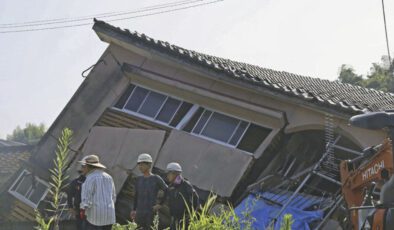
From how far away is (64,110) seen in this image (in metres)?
12.6

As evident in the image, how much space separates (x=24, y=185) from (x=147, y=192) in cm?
710

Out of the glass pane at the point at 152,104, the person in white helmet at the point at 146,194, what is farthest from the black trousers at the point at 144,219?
the glass pane at the point at 152,104

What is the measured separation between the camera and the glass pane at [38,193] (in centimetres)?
1340

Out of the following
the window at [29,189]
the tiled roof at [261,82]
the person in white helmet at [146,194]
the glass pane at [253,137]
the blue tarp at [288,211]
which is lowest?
the window at [29,189]

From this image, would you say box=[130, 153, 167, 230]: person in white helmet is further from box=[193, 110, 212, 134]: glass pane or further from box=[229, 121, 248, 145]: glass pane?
box=[193, 110, 212, 134]: glass pane

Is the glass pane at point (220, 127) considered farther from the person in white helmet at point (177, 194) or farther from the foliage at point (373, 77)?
the foliage at point (373, 77)

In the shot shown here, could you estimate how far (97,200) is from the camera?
654 centimetres

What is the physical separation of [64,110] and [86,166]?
6041 millimetres

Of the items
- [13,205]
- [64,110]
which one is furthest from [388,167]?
[13,205]

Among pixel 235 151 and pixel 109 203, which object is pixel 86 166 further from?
pixel 235 151

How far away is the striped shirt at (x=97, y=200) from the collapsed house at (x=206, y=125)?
2.88 m

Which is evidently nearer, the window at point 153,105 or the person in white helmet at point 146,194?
the person in white helmet at point 146,194

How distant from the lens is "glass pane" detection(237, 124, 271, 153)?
10578 millimetres

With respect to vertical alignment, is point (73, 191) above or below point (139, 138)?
below
